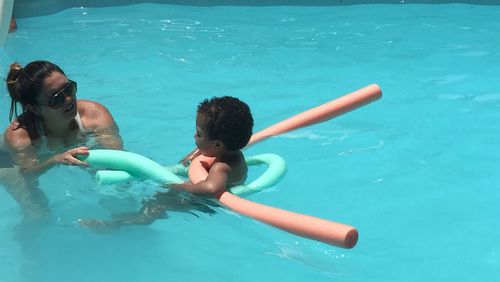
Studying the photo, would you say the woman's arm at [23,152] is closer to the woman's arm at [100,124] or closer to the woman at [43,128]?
the woman at [43,128]

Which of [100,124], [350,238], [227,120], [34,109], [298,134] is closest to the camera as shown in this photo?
[350,238]

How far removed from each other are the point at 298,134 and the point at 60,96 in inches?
Result: 75.5

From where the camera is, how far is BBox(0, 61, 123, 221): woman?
144 inches

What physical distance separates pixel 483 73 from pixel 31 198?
13.2ft

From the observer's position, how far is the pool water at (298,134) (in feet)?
12.2

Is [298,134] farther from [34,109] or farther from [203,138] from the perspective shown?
[34,109]

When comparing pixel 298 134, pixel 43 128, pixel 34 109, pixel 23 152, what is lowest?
pixel 298 134

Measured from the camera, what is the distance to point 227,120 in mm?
3420

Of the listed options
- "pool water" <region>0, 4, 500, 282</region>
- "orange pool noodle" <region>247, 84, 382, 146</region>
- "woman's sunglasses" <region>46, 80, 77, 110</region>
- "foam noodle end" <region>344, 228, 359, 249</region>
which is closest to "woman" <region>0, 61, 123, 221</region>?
"woman's sunglasses" <region>46, 80, 77, 110</region>

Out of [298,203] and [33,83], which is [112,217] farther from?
[298,203]

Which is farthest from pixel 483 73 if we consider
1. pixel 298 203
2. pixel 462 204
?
pixel 298 203

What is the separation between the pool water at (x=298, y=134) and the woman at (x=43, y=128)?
A: 0.12 metres

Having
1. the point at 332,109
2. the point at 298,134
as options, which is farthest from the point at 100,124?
the point at 298,134

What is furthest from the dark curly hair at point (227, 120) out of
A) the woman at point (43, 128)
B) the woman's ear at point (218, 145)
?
the woman at point (43, 128)
